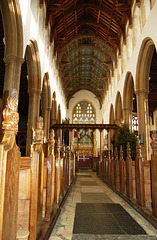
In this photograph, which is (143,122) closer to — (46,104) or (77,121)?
(46,104)

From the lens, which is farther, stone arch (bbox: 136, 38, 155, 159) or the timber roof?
the timber roof

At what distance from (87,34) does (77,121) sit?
986 cm

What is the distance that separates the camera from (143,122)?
8820mm

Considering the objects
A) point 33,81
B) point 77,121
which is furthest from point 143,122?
point 77,121

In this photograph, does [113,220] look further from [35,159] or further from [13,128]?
[13,128]

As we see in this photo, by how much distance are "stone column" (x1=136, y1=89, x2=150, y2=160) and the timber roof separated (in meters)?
4.29

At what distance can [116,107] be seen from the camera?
583 inches

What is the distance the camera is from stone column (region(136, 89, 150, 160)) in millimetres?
8407

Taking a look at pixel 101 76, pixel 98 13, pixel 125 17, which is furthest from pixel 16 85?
pixel 101 76

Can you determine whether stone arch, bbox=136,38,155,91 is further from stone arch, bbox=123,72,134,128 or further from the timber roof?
the timber roof

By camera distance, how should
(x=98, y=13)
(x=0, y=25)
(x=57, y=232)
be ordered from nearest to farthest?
(x=57, y=232), (x=0, y=25), (x=98, y=13)

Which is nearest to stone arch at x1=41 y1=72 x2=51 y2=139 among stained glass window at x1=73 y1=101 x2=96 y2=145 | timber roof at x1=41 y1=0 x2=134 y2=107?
timber roof at x1=41 y1=0 x2=134 y2=107

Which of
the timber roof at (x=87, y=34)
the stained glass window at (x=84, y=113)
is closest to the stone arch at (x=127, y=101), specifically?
the timber roof at (x=87, y=34)

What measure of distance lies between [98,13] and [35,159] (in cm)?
1345
